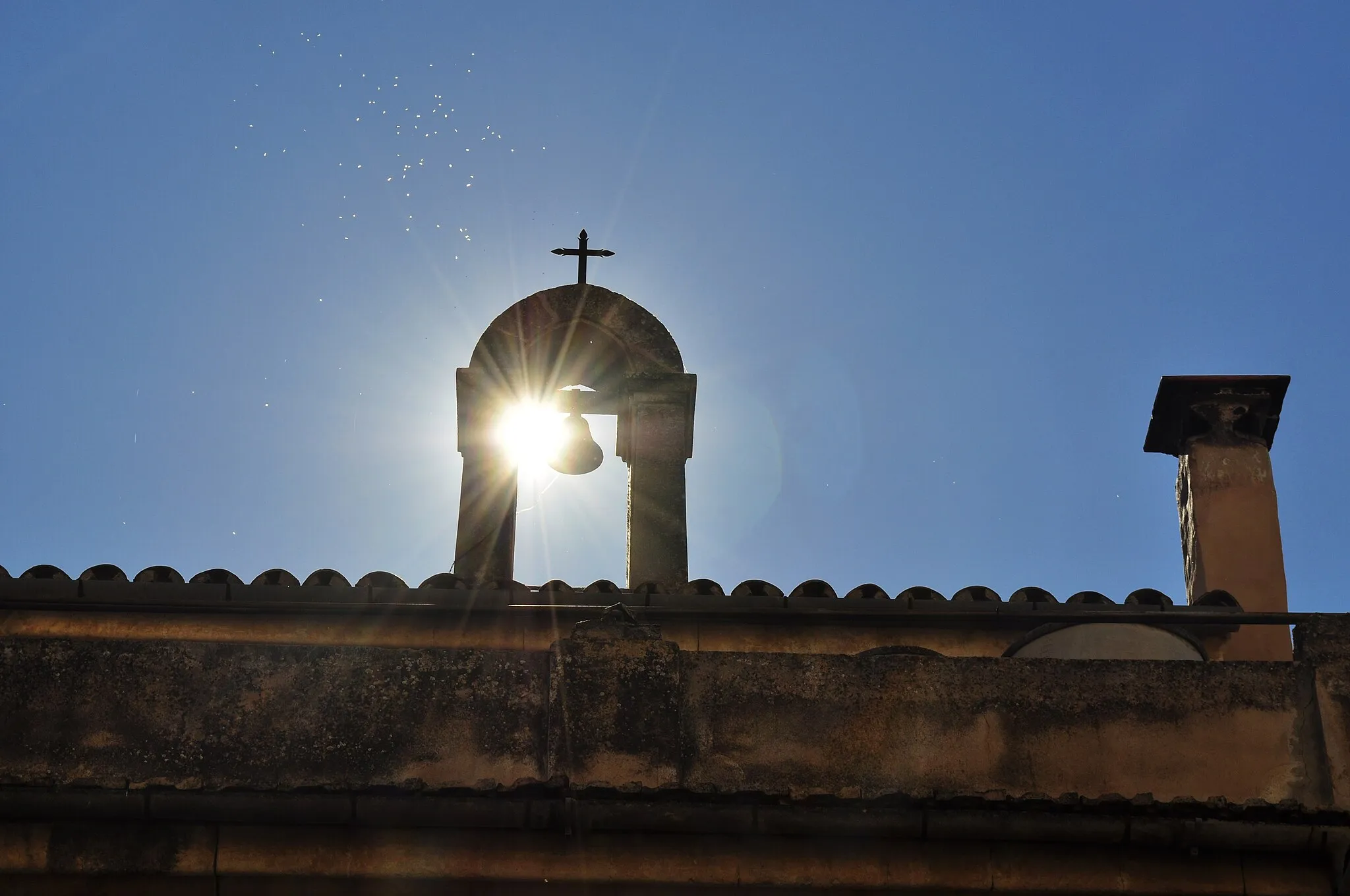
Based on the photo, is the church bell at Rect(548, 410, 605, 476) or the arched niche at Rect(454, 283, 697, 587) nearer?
the arched niche at Rect(454, 283, 697, 587)

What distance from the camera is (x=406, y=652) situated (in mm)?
8547

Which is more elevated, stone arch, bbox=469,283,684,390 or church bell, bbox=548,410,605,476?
stone arch, bbox=469,283,684,390

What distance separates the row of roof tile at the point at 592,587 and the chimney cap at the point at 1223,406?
2025 millimetres

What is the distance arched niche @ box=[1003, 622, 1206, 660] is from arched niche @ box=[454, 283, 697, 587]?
1.98 m

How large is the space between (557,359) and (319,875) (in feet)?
14.6

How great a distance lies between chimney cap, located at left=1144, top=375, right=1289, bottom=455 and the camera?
11.7m

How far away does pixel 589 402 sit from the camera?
37.2 ft

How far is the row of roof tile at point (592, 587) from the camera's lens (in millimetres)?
9594

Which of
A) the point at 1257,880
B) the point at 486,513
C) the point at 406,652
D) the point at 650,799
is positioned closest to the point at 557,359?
→ the point at 486,513

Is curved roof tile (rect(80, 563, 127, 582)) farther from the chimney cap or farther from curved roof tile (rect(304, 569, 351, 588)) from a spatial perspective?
the chimney cap

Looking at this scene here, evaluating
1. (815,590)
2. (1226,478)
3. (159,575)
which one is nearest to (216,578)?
(159,575)

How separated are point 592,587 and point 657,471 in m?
1.21

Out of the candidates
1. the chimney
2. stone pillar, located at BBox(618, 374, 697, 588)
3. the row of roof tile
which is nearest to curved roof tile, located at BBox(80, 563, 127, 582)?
the row of roof tile

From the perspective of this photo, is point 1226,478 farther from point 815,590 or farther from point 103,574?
point 103,574
